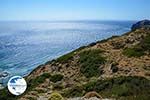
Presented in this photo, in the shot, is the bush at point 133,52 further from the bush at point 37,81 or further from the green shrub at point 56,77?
the bush at point 37,81

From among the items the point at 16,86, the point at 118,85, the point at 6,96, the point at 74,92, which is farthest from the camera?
the point at 6,96

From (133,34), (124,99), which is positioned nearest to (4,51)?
(133,34)

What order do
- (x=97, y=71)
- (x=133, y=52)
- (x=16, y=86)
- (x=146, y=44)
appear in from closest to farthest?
(x=16, y=86) → (x=97, y=71) → (x=133, y=52) → (x=146, y=44)

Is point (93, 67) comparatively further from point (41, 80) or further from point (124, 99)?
point (124, 99)

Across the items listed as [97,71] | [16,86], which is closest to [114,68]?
[97,71]

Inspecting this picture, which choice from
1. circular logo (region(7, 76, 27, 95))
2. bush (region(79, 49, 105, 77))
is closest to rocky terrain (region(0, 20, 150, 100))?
bush (region(79, 49, 105, 77))

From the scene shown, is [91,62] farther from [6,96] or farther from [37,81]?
[6,96]

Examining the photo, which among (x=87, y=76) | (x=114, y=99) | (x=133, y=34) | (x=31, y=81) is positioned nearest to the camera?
(x=114, y=99)
